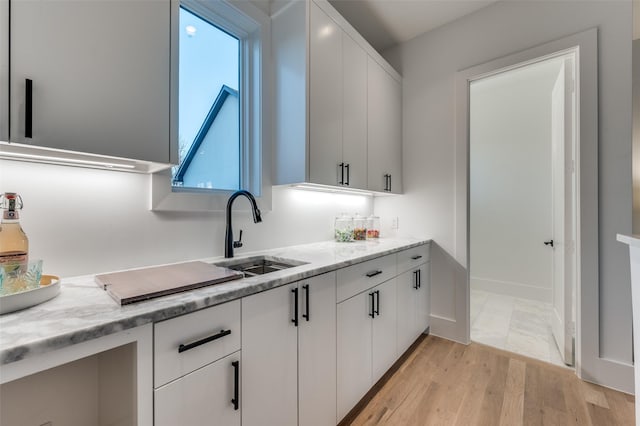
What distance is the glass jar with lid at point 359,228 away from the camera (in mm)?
2442

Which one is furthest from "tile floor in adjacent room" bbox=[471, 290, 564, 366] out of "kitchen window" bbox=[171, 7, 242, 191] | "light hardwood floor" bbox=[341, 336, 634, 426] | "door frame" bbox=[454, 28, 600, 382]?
"kitchen window" bbox=[171, 7, 242, 191]

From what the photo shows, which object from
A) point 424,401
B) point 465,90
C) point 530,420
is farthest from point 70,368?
point 465,90

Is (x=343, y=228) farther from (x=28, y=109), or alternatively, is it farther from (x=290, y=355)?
(x=28, y=109)

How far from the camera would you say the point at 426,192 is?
260 cm

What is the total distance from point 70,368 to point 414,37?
334cm

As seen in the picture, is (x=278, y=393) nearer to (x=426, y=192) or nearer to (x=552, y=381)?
(x=552, y=381)

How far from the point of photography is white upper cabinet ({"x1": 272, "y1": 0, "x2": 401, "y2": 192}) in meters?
1.68

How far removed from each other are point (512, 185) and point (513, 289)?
139 centimetres

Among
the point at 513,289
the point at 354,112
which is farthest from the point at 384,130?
the point at 513,289

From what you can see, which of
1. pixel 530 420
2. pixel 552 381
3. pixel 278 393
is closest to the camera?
pixel 278 393

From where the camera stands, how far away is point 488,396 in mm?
1705

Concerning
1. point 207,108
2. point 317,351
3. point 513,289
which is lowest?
point 513,289

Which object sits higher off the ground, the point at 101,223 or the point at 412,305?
the point at 101,223

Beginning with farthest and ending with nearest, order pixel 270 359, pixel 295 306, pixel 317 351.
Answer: pixel 317 351 < pixel 295 306 < pixel 270 359
